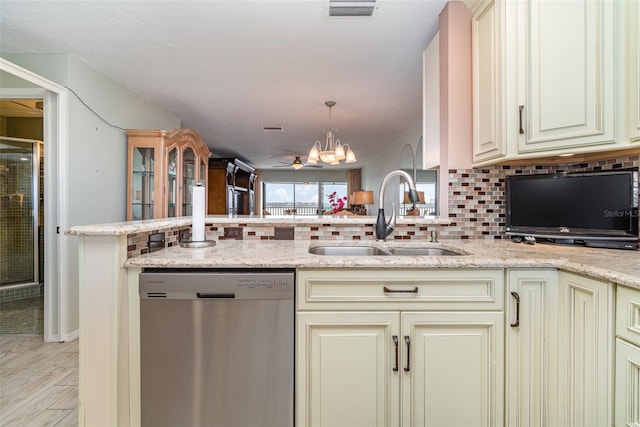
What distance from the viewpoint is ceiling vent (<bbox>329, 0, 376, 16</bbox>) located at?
1.87 m

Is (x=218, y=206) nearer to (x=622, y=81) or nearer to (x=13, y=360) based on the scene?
(x=13, y=360)

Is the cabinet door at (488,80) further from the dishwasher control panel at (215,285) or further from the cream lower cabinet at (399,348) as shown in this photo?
the dishwasher control panel at (215,285)

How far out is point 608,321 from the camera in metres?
1.00

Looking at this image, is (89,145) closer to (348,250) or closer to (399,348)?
(348,250)

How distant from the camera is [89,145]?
2.73 metres

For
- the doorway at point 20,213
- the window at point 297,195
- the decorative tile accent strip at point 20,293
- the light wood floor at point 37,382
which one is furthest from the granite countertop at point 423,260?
the window at point 297,195

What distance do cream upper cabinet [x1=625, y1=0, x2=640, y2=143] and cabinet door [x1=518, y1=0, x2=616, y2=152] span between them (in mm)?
50

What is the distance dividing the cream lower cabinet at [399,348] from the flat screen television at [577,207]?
0.70 meters

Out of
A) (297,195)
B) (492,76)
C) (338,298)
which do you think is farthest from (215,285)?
(297,195)

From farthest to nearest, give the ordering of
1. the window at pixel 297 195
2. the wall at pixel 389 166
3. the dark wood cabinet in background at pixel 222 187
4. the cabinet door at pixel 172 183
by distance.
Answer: the window at pixel 297 195 < the dark wood cabinet in background at pixel 222 187 < the wall at pixel 389 166 < the cabinet door at pixel 172 183

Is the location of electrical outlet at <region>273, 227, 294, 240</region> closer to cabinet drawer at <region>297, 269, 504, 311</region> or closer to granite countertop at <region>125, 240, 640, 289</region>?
granite countertop at <region>125, 240, 640, 289</region>

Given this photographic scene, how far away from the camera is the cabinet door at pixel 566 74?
128cm

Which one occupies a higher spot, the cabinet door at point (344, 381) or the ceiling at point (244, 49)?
the ceiling at point (244, 49)

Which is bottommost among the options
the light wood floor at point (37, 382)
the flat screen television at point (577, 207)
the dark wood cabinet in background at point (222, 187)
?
the light wood floor at point (37, 382)
